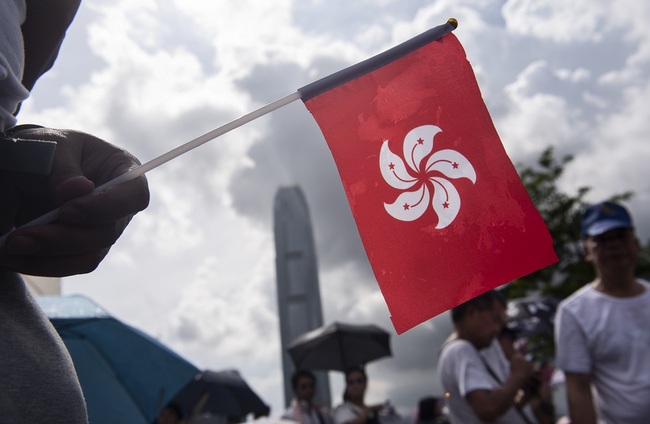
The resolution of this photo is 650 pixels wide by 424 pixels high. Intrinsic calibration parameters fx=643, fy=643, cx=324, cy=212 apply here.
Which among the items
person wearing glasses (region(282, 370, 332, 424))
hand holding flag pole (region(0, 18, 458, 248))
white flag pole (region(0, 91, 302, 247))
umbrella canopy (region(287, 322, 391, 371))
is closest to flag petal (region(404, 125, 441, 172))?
hand holding flag pole (region(0, 18, 458, 248))

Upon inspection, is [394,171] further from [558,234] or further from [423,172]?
[558,234]

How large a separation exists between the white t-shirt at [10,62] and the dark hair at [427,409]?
10.2 metres

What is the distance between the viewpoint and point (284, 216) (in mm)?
82562

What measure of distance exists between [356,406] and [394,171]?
5.12 meters

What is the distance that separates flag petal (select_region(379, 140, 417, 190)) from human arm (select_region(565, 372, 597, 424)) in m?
1.87

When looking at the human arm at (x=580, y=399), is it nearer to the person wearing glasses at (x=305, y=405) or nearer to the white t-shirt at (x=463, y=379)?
the white t-shirt at (x=463, y=379)

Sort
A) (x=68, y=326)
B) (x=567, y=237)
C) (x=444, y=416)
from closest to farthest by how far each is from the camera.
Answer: (x=68, y=326) < (x=444, y=416) < (x=567, y=237)

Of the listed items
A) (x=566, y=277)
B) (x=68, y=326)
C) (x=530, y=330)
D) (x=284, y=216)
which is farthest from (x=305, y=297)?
(x=68, y=326)

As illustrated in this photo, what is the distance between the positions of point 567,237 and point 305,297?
217 feet

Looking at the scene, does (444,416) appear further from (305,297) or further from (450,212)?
(305,297)

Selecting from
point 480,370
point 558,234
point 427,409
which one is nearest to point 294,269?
point 558,234

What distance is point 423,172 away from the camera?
6.22ft

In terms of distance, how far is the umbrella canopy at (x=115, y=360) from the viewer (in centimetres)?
369

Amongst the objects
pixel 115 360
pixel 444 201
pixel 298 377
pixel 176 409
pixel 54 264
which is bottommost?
pixel 176 409
